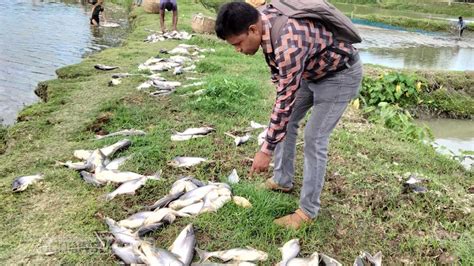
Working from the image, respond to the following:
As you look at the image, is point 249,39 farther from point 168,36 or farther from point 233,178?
point 168,36

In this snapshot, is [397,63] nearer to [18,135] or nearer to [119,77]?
[119,77]

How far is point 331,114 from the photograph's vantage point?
10.4 feet

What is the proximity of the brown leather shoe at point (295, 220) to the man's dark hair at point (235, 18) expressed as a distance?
5.09 ft

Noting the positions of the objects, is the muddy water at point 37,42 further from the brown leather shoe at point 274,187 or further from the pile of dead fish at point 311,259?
the pile of dead fish at point 311,259

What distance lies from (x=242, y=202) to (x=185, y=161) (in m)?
1.07

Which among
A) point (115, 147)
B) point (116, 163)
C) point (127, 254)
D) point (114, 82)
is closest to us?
point (127, 254)

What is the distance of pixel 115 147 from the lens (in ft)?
15.8

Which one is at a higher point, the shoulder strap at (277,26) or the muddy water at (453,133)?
the shoulder strap at (277,26)

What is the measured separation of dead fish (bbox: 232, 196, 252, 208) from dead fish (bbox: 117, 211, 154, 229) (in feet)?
2.42

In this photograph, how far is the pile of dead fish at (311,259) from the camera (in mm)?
3057

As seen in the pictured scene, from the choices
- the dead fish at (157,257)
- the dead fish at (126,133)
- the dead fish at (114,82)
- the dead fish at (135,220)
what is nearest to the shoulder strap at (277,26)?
the dead fish at (157,257)

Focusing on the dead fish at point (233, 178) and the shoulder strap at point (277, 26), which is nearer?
the shoulder strap at point (277, 26)

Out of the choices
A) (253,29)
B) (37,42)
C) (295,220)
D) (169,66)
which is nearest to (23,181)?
(295,220)

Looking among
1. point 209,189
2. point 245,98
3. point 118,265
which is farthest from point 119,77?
point 118,265
